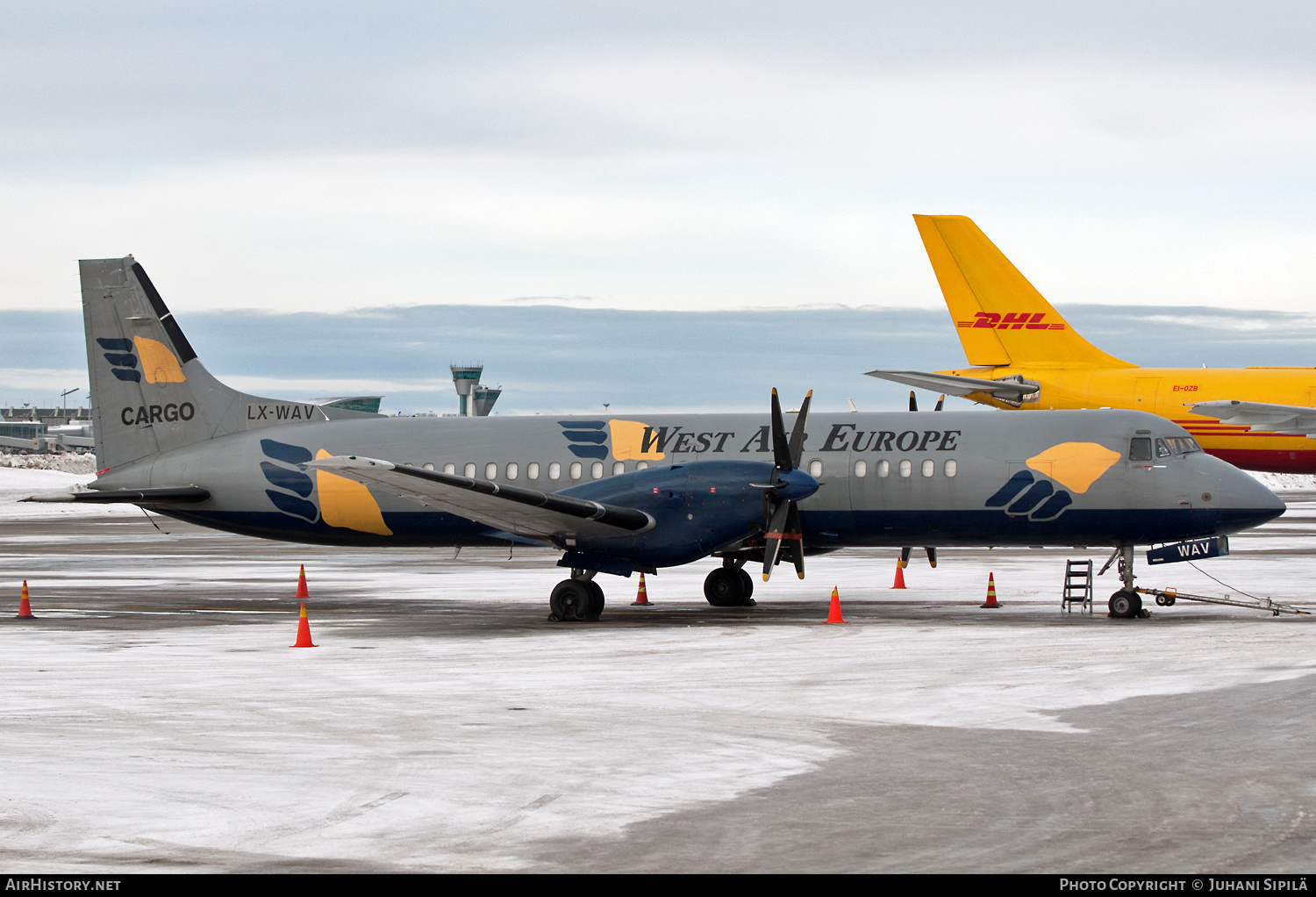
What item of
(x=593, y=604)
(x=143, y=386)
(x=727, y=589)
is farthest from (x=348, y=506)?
(x=727, y=589)

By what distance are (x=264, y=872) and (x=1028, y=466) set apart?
17873 mm

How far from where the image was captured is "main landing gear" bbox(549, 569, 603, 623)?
22500 millimetres

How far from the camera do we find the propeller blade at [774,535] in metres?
21.6

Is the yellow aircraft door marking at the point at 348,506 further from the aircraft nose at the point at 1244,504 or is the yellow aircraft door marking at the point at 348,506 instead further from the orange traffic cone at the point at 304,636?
the aircraft nose at the point at 1244,504

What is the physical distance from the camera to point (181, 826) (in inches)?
341

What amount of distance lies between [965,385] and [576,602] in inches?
984

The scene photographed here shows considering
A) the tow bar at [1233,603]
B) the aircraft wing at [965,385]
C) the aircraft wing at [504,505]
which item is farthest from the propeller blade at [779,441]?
the aircraft wing at [965,385]

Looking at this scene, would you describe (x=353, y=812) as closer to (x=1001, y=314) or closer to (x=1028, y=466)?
(x=1028, y=466)

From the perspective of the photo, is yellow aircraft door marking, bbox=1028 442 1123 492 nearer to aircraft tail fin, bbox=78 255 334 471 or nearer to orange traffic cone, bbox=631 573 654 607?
orange traffic cone, bbox=631 573 654 607

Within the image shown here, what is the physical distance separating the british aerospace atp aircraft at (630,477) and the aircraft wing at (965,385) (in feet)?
64.1

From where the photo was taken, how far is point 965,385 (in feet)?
145

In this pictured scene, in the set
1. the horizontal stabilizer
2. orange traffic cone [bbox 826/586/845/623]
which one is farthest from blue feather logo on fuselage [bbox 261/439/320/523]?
orange traffic cone [bbox 826/586/845/623]

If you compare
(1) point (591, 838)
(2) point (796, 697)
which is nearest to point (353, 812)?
(1) point (591, 838)

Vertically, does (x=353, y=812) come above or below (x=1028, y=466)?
below
